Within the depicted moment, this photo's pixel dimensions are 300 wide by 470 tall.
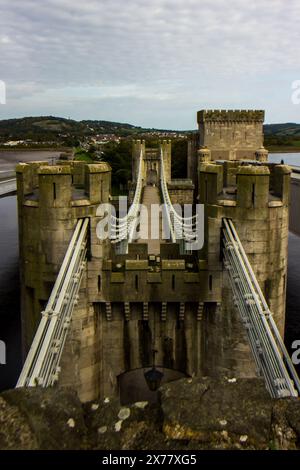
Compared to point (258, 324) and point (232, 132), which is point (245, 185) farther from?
point (232, 132)

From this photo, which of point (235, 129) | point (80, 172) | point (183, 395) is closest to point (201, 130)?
point (235, 129)

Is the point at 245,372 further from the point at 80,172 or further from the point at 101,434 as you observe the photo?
the point at 101,434

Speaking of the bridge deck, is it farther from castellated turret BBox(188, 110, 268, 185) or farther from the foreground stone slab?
the foreground stone slab

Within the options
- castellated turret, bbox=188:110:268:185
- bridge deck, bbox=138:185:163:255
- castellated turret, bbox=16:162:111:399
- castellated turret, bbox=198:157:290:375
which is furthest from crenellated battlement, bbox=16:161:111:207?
castellated turret, bbox=188:110:268:185

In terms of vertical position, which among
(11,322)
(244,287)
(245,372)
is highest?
(244,287)

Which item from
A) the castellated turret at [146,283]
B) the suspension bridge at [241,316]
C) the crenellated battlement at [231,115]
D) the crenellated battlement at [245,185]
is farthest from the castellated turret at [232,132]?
the castellated turret at [146,283]

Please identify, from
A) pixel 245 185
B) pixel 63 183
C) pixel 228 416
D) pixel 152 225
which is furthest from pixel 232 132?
pixel 228 416
